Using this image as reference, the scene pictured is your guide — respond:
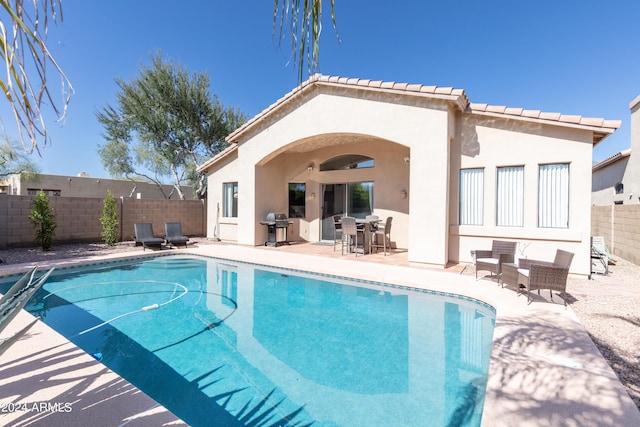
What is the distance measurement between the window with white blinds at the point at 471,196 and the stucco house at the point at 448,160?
0.03 meters

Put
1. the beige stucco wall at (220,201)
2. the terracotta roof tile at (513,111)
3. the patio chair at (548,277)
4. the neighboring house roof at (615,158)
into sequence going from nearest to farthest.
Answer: the patio chair at (548,277) → the terracotta roof tile at (513,111) → the neighboring house roof at (615,158) → the beige stucco wall at (220,201)

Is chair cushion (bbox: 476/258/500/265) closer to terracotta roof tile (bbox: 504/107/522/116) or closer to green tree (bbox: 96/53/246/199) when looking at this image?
terracotta roof tile (bbox: 504/107/522/116)

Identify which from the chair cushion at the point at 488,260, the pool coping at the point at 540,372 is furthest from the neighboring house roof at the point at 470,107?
the pool coping at the point at 540,372

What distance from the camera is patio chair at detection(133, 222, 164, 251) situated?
45.8 ft

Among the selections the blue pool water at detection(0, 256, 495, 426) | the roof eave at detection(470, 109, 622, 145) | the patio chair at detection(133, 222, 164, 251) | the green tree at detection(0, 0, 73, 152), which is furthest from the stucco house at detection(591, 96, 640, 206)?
the patio chair at detection(133, 222, 164, 251)

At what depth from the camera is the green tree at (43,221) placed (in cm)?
1302

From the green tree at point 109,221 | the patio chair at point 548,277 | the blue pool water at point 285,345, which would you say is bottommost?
the blue pool water at point 285,345

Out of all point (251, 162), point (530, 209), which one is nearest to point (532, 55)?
point (530, 209)

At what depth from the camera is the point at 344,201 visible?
1588 cm

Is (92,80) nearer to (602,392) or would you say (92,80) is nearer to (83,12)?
(83,12)

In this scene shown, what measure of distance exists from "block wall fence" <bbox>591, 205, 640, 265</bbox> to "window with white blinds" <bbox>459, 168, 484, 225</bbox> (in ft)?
19.6

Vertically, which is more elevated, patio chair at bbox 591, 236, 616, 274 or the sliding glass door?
the sliding glass door

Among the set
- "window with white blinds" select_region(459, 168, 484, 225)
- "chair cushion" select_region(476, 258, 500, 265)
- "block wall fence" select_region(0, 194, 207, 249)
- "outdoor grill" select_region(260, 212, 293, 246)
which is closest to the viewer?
"chair cushion" select_region(476, 258, 500, 265)

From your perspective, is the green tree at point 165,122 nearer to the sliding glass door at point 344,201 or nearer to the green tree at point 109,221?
the green tree at point 109,221
